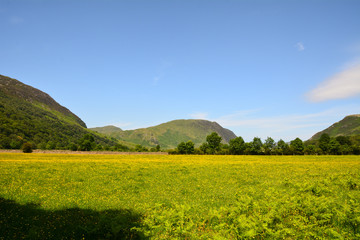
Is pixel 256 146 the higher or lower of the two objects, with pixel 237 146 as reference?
higher

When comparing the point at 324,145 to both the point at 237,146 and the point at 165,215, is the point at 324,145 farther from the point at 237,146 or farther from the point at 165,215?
the point at 165,215

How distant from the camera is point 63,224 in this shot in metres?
10.6

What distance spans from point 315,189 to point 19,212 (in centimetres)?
2291

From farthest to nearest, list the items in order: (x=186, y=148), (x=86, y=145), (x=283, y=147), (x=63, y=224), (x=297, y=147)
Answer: (x=86, y=145), (x=186, y=148), (x=283, y=147), (x=297, y=147), (x=63, y=224)

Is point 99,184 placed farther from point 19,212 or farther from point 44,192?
point 19,212

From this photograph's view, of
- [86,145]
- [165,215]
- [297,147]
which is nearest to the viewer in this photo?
[165,215]

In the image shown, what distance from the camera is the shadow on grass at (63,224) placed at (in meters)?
9.30

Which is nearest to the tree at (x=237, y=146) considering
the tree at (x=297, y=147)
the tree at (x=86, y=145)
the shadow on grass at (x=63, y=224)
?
the tree at (x=297, y=147)

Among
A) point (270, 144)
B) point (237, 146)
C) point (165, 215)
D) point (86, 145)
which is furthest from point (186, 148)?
point (165, 215)

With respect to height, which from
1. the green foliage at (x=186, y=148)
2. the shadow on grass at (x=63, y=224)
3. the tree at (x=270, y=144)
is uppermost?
the tree at (x=270, y=144)

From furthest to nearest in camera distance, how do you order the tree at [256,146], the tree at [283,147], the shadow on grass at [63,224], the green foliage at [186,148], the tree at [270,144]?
the green foliage at [186,148] → the tree at [283,147] → the tree at [256,146] → the tree at [270,144] → the shadow on grass at [63,224]

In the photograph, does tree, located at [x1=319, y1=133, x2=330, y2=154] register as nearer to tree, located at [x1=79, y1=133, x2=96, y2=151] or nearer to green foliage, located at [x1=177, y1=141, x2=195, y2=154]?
green foliage, located at [x1=177, y1=141, x2=195, y2=154]

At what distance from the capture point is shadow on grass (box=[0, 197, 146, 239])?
30.5 feet

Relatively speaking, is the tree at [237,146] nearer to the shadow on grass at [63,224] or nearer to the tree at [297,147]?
the tree at [297,147]
